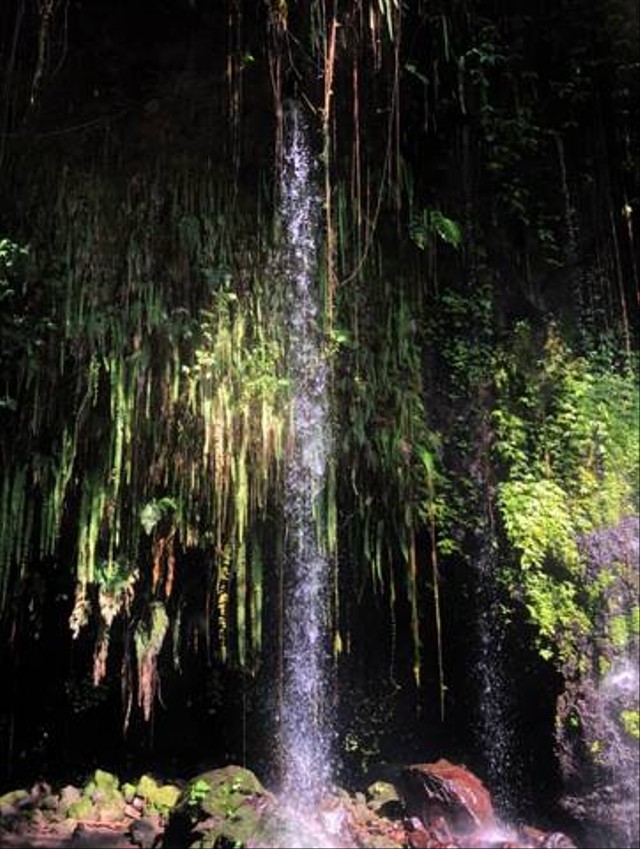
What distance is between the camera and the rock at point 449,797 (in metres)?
4.84

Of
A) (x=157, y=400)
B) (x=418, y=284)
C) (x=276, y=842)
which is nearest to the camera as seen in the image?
(x=276, y=842)

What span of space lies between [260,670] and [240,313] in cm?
249

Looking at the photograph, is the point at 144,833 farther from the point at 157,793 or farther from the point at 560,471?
the point at 560,471

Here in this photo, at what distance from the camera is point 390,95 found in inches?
216

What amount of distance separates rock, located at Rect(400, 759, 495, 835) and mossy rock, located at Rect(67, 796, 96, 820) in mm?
2138

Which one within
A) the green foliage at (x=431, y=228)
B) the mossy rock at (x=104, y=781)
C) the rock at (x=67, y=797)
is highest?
the green foliage at (x=431, y=228)

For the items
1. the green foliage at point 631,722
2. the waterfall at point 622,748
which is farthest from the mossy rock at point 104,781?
the green foliage at point 631,722

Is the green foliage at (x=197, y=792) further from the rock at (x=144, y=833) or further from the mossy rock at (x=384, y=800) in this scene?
the mossy rock at (x=384, y=800)

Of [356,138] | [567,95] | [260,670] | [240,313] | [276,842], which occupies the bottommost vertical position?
[276,842]

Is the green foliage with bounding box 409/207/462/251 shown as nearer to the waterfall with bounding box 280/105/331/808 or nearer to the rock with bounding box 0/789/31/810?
the waterfall with bounding box 280/105/331/808

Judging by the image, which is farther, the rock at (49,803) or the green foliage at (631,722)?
the rock at (49,803)

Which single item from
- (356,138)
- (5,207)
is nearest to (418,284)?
(356,138)

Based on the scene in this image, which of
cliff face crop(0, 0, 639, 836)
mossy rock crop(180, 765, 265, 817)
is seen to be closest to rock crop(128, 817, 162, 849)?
mossy rock crop(180, 765, 265, 817)

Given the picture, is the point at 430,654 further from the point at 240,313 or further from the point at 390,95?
the point at 390,95
